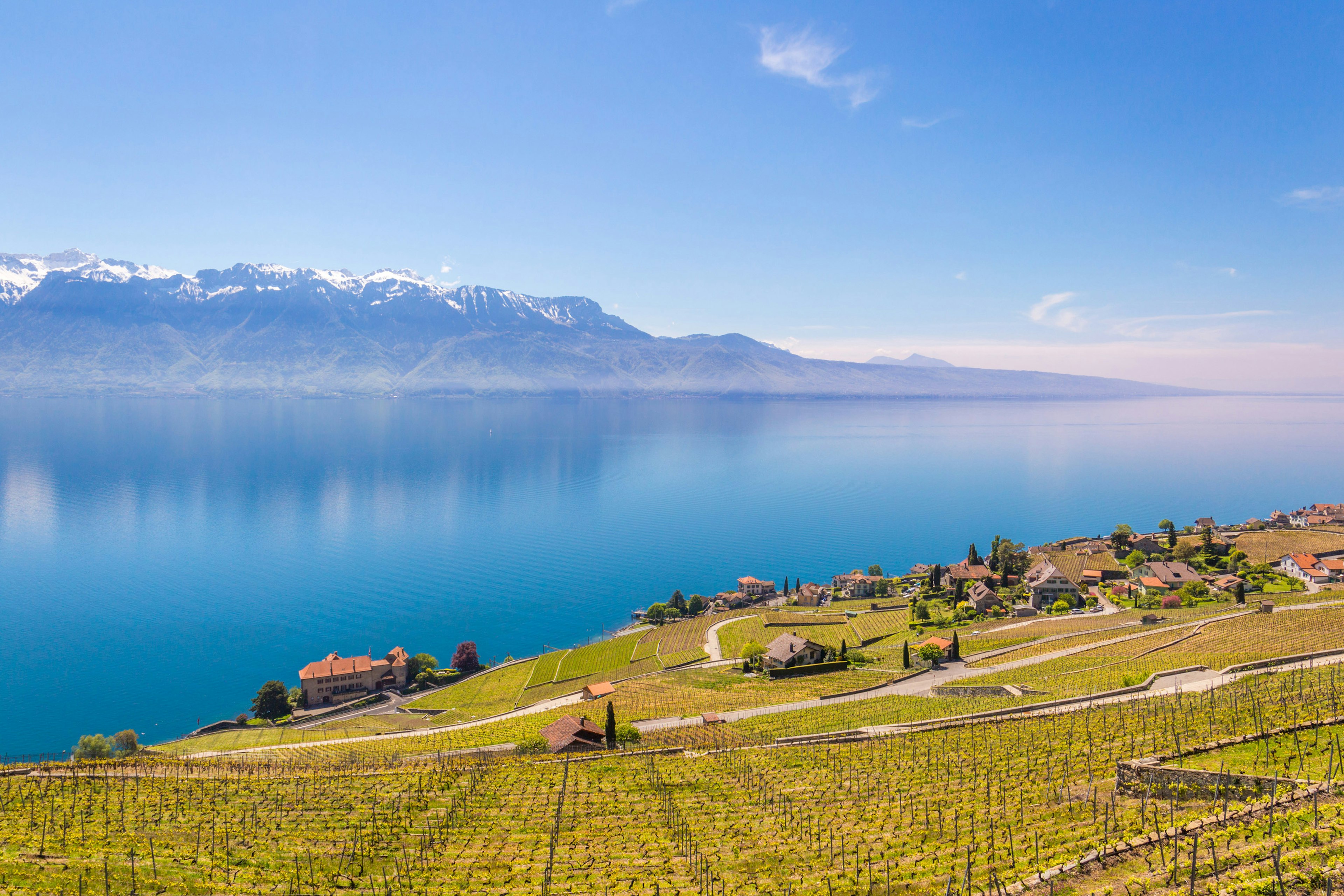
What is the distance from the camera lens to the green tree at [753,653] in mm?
58188

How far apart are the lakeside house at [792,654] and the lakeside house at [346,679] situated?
36.1 m

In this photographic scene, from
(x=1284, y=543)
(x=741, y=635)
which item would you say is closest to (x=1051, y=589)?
(x=1284, y=543)

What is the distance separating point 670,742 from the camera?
118ft

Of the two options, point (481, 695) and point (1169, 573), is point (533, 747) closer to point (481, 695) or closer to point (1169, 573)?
point (481, 695)

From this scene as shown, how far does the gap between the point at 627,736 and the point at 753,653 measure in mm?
24819

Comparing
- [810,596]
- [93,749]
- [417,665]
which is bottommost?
[417,665]

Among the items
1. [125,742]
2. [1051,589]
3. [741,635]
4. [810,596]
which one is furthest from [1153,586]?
[125,742]

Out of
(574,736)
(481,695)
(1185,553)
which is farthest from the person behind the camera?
(1185,553)

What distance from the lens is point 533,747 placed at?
35.4m

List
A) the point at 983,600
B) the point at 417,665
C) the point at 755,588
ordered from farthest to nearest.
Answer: the point at 755,588, the point at 983,600, the point at 417,665

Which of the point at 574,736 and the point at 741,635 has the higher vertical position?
the point at 574,736

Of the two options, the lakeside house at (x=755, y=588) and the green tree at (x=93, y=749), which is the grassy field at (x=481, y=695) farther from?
the lakeside house at (x=755, y=588)

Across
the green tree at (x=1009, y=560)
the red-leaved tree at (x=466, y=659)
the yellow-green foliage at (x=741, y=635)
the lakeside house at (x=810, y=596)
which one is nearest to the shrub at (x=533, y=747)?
the yellow-green foliage at (x=741, y=635)

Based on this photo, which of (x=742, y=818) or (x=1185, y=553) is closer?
(x=742, y=818)
